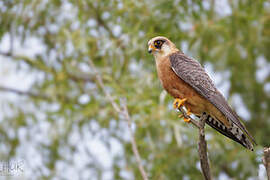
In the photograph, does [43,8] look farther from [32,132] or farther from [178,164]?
[178,164]

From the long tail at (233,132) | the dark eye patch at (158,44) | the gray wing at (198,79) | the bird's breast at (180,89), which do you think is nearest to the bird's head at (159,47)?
the dark eye patch at (158,44)

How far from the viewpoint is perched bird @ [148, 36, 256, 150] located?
11.8ft

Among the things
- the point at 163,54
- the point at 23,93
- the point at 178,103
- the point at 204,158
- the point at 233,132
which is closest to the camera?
the point at 204,158

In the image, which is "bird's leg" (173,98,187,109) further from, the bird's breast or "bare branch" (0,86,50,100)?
"bare branch" (0,86,50,100)

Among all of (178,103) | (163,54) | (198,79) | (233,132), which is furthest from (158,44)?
(233,132)

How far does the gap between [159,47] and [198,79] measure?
593mm

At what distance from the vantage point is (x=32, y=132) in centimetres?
677

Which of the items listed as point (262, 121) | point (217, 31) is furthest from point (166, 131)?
point (262, 121)

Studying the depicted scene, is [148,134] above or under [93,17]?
under

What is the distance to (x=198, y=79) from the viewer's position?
380 centimetres

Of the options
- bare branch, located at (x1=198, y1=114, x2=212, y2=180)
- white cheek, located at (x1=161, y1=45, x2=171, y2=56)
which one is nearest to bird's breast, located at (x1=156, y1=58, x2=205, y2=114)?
white cheek, located at (x1=161, y1=45, x2=171, y2=56)

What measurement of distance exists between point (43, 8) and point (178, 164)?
280 cm

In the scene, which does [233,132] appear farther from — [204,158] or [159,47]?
[159,47]

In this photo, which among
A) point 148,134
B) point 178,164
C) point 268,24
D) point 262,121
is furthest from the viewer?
point 262,121
